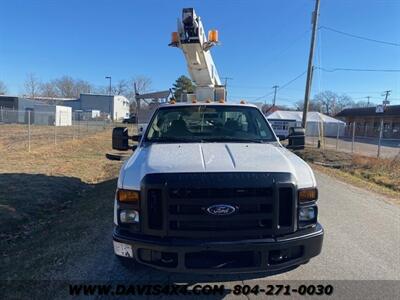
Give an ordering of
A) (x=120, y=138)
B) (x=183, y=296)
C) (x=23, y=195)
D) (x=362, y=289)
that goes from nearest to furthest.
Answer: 1. (x=183, y=296)
2. (x=362, y=289)
3. (x=120, y=138)
4. (x=23, y=195)

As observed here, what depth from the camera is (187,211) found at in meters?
3.07

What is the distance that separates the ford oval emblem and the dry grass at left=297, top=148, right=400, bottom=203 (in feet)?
24.9

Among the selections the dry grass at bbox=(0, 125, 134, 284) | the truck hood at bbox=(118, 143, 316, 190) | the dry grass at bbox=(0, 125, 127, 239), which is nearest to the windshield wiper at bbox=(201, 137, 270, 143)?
the truck hood at bbox=(118, 143, 316, 190)

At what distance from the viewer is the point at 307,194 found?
10.6 feet

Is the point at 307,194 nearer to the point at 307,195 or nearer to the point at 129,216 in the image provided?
the point at 307,195

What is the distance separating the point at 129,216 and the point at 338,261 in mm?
2775

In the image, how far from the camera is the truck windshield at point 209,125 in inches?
178

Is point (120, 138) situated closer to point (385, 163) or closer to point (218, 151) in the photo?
point (218, 151)

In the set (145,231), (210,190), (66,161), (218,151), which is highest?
(218,151)

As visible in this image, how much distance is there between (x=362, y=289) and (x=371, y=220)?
10.1ft

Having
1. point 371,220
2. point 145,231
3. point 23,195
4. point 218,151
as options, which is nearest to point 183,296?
point 145,231

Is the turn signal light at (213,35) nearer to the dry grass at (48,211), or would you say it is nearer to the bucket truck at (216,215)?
the dry grass at (48,211)

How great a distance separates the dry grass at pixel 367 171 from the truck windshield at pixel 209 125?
19.8 feet

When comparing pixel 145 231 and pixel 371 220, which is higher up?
pixel 145 231
